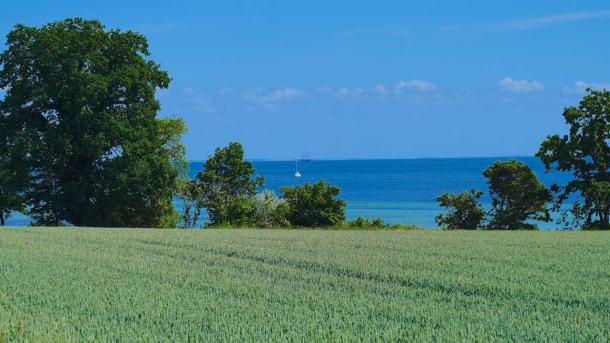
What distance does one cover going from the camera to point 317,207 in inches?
1442

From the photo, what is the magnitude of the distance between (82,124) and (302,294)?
93.6ft

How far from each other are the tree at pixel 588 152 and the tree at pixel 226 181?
52.1 ft

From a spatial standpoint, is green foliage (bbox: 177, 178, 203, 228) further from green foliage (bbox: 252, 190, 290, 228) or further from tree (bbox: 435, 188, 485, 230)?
tree (bbox: 435, 188, 485, 230)

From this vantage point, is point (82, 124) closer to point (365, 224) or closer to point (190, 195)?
point (190, 195)

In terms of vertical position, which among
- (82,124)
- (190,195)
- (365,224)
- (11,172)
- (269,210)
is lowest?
(365,224)

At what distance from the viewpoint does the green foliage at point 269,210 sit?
121 ft

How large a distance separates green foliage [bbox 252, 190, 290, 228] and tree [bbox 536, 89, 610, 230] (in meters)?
12.9

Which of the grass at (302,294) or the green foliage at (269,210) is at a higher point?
the green foliage at (269,210)

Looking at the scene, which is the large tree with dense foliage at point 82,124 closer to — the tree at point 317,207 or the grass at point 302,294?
the tree at point 317,207

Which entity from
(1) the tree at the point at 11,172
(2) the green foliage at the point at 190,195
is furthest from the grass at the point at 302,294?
(2) the green foliage at the point at 190,195

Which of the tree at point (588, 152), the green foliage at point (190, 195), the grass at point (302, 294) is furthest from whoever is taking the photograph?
the green foliage at point (190, 195)

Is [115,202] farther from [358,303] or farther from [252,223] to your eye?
[358,303]

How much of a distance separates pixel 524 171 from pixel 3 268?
28278mm

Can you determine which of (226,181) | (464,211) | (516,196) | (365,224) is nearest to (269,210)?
(226,181)
